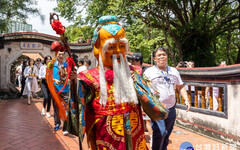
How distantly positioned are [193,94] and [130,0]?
6.90 meters

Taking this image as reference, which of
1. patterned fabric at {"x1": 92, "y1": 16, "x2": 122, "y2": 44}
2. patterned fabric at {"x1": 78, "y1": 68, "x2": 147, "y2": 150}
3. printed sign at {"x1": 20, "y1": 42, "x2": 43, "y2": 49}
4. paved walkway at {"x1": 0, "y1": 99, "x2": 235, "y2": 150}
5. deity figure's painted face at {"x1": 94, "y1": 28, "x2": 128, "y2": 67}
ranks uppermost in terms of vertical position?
printed sign at {"x1": 20, "y1": 42, "x2": 43, "y2": 49}

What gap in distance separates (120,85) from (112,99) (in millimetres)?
169

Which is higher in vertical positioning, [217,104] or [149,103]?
[149,103]

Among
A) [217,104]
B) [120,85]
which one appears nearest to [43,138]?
[120,85]

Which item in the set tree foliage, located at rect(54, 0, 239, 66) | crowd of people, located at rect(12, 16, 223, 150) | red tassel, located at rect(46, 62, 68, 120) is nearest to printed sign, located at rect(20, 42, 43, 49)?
tree foliage, located at rect(54, 0, 239, 66)

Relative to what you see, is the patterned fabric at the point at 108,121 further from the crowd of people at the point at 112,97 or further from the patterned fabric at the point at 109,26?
the patterned fabric at the point at 109,26

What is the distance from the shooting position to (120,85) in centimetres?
221

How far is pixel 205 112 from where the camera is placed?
4.89 meters

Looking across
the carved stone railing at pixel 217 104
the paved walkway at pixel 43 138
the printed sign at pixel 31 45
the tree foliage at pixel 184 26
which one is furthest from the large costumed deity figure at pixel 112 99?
the printed sign at pixel 31 45

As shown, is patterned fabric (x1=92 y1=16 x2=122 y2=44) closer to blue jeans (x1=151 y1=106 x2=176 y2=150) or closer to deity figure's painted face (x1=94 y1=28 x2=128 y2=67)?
deity figure's painted face (x1=94 y1=28 x2=128 y2=67)

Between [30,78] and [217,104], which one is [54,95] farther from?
[30,78]

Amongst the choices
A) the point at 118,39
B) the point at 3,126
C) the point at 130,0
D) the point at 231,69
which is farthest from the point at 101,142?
the point at 130,0

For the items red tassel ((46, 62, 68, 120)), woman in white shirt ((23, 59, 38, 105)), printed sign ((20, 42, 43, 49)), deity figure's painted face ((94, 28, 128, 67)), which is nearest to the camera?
deity figure's painted face ((94, 28, 128, 67))

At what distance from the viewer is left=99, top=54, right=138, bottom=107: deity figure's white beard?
215 centimetres
